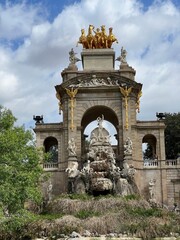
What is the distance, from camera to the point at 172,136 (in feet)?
201

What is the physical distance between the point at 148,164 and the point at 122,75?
8.92 metres

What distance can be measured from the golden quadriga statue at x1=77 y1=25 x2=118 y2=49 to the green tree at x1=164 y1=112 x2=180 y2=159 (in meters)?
14.7

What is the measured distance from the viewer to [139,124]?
48.2 meters

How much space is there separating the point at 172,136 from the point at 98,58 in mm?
15978

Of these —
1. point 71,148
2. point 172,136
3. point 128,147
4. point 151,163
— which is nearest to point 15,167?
point 71,148

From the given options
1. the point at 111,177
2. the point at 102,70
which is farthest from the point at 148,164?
the point at 102,70

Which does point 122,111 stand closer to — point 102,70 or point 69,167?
point 102,70

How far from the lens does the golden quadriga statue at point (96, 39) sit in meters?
51.8

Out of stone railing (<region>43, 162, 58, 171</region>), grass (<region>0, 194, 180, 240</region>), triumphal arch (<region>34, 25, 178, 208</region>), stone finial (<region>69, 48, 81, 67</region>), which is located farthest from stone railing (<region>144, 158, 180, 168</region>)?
stone finial (<region>69, 48, 81, 67</region>)

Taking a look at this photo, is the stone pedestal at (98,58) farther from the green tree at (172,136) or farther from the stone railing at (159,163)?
the green tree at (172,136)

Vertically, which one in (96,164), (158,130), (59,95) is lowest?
(96,164)

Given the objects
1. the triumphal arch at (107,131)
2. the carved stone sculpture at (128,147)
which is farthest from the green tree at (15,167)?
the carved stone sculpture at (128,147)

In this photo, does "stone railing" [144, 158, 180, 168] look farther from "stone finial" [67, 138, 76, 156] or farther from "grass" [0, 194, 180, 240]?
"grass" [0, 194, 180, 240]

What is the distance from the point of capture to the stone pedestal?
2021 inches
